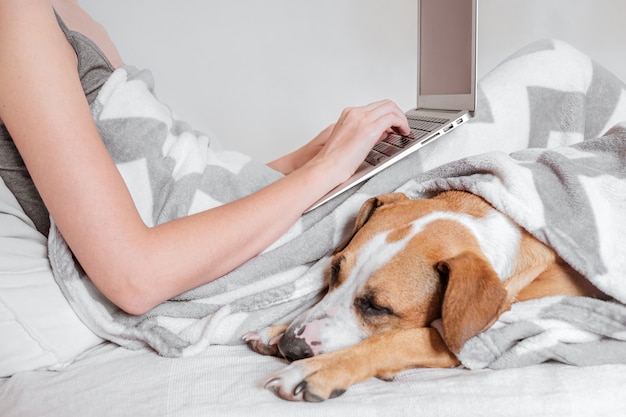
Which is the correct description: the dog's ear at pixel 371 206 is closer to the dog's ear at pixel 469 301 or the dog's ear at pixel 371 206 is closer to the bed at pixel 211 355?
the bed at pixel 211 355

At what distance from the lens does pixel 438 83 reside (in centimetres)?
160

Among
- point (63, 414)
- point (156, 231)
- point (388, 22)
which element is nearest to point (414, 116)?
point (156, 231)

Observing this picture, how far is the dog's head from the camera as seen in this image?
102cm

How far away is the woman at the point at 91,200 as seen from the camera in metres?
1.06

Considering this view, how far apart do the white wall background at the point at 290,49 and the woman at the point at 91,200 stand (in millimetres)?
1432

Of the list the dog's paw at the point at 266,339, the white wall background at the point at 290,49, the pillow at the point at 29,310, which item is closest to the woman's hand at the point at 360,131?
the dog's paw at the point at 266,339

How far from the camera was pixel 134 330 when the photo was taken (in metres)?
1.18

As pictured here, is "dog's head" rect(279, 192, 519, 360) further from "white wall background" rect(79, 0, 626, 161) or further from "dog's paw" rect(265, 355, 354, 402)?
"white wall background" rect(79, 0, 626, 161)

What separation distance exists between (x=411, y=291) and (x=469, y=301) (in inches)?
4.4

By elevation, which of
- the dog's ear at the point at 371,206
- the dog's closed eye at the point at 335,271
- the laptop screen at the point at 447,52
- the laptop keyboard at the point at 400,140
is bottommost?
the dog's closed eye at the point at 335,271

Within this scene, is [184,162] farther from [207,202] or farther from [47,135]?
[47,135]

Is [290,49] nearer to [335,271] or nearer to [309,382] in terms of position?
[335,271]

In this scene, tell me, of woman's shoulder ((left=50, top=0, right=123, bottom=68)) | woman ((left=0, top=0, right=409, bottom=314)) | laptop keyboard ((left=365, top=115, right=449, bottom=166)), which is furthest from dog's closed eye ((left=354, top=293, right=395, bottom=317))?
woman's shoulder ((left=50, top=0, right=123, bottom=68))

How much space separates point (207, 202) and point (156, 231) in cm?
20
